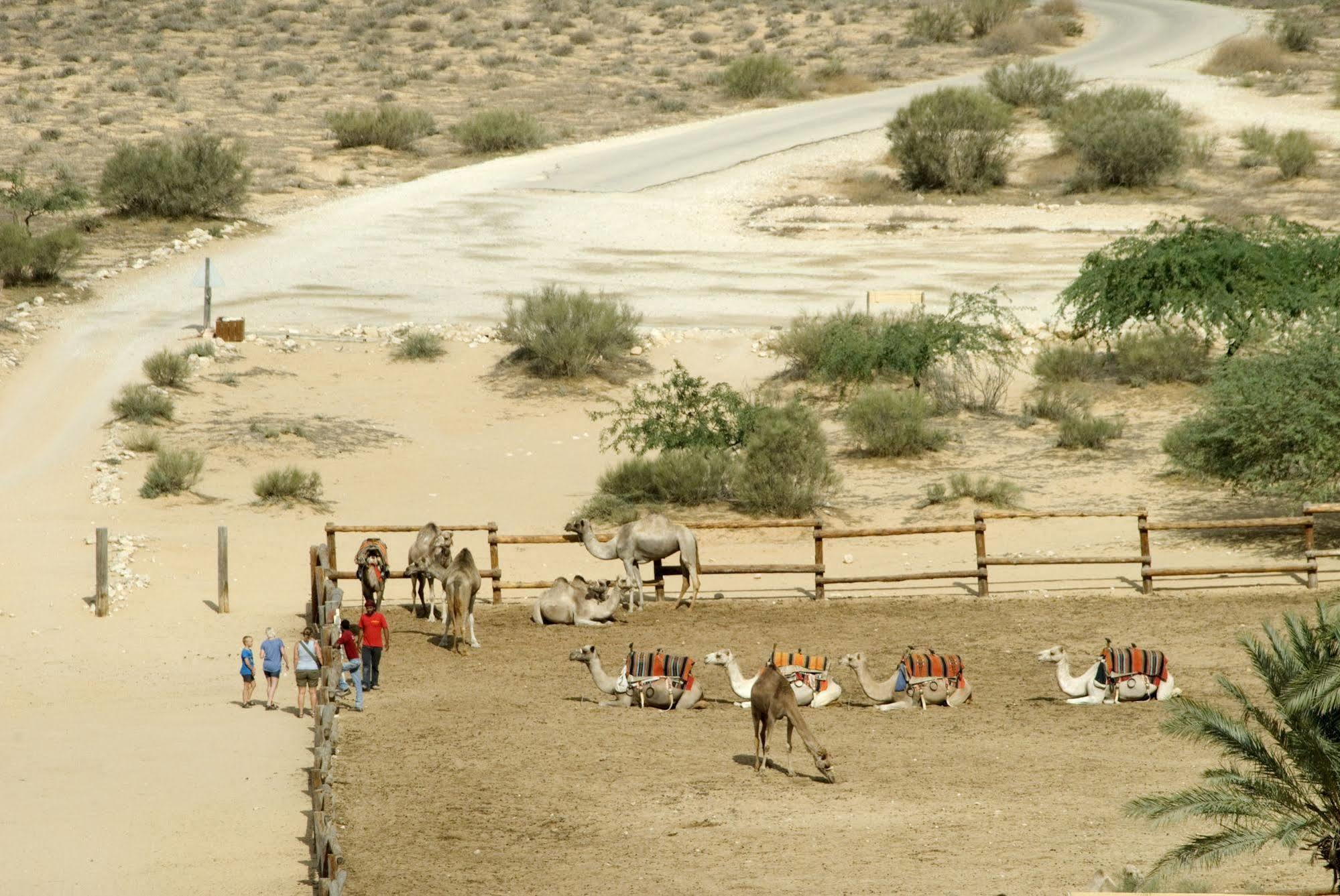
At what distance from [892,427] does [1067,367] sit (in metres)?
5.07

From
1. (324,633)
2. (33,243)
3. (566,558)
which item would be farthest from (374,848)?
(33,243)

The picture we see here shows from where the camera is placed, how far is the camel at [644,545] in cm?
1967

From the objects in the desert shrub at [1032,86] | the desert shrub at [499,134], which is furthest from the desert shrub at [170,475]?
the desert shrub at [1032,86]

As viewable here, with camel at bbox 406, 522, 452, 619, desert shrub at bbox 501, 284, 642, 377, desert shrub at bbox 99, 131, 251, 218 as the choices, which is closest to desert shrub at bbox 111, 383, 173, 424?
desert shrub at bbox 501, 284, 642, 377

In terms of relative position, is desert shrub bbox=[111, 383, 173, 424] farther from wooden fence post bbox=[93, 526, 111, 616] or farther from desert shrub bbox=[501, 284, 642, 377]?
wooden fence post bbox=[93, 526, 111, 616]

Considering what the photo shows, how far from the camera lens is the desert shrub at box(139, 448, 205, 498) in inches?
1034

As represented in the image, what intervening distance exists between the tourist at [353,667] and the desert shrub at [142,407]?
14.3 m

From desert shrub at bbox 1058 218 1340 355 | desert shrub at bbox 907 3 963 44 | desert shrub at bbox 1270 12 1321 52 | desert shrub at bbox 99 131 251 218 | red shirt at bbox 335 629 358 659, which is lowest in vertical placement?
red shirt at bbox 335 629 358 659

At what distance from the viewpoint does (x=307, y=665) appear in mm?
16594

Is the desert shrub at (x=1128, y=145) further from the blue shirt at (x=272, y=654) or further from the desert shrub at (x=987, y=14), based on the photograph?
the blue shirt at (x=272, y=654)

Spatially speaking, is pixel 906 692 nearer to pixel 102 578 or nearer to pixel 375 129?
pixel 102 578

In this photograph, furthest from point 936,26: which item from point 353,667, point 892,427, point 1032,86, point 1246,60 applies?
point 353,667

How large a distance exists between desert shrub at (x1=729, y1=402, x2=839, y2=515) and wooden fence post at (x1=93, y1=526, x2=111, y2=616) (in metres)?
8.82

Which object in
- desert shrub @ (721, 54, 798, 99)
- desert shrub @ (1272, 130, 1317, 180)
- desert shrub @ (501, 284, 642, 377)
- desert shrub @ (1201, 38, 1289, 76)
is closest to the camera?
desert shrub @ (501, 284, 642, 377)
